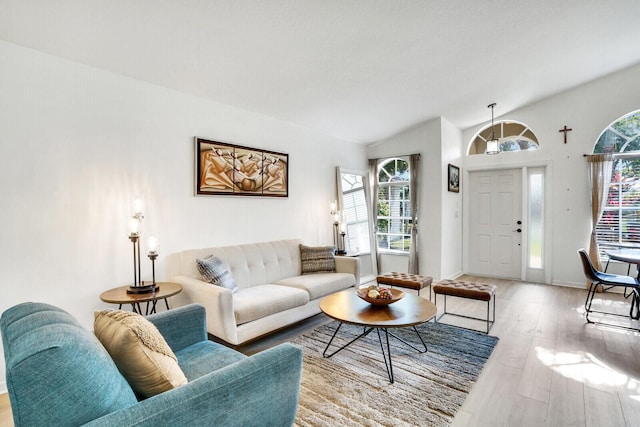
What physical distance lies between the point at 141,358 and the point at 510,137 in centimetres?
622

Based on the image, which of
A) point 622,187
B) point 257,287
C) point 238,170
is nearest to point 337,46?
point 238,170

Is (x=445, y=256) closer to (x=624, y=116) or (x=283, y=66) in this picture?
(x=624, y=116)

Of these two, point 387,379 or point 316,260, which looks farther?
point 316,260

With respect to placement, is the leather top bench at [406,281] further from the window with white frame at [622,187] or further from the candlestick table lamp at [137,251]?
the window with white frame at [622,187]

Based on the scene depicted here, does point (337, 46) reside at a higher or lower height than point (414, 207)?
higher

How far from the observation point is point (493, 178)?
5906mm

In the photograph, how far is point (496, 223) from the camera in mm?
5887

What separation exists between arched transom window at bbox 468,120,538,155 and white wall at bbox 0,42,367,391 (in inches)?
174

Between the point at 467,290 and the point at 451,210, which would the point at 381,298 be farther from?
the point at 451,210

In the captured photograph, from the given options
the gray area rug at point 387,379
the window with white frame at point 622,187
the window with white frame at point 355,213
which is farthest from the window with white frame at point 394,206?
the window with white frame at point 622,187

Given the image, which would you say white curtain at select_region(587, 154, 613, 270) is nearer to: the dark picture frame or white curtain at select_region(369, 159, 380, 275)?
white curtain at select_region(369, 159, 380, 275)

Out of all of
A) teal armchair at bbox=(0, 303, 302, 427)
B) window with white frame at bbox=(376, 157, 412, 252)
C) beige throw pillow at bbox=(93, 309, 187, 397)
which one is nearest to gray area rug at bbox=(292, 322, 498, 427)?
teal armchair at bbox=(0, 303, 302, 427)

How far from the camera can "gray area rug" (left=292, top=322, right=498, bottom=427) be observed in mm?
1996

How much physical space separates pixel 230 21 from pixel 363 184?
378cm
